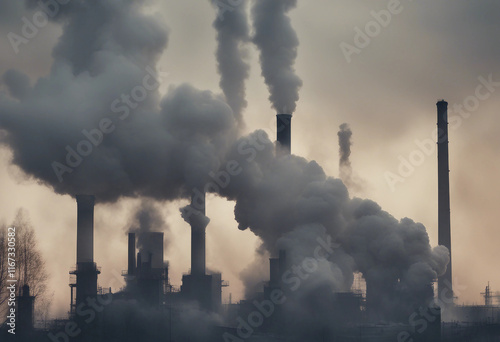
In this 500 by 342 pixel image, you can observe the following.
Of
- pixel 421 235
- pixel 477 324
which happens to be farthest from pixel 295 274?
pixel 477 324

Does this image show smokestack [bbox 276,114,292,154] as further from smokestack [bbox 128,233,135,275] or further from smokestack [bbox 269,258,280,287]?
smokestack [bbox 128,233,135,275]

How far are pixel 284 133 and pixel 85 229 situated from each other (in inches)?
765

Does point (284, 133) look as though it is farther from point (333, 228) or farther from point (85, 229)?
point (85, 229)

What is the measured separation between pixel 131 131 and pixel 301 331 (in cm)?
2024

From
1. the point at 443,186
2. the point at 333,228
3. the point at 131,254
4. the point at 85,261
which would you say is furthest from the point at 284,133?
the point at 85,261

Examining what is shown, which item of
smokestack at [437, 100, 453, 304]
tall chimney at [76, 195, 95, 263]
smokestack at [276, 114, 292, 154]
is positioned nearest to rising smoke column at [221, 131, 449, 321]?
smokestack at [276, 114, 292, 154]

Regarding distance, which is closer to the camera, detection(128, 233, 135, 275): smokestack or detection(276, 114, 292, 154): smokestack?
detection(276, 114, 292, 154): smokestack

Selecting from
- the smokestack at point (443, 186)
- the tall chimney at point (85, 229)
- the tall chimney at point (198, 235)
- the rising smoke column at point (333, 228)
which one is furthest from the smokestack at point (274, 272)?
the smokestack at point (443, 186)

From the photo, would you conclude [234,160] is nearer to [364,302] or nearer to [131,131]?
[131,131]

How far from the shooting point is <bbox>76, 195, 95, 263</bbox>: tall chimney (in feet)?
262

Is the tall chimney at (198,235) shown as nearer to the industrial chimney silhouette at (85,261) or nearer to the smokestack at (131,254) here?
the smokestack at (131,254)

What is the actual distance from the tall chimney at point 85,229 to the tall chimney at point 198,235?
337 inches

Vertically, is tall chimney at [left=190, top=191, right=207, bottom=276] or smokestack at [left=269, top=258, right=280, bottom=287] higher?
tall chimney at [left=190, top=191, right=207, bottom=276]

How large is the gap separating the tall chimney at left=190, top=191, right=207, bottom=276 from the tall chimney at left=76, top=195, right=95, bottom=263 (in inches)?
337
